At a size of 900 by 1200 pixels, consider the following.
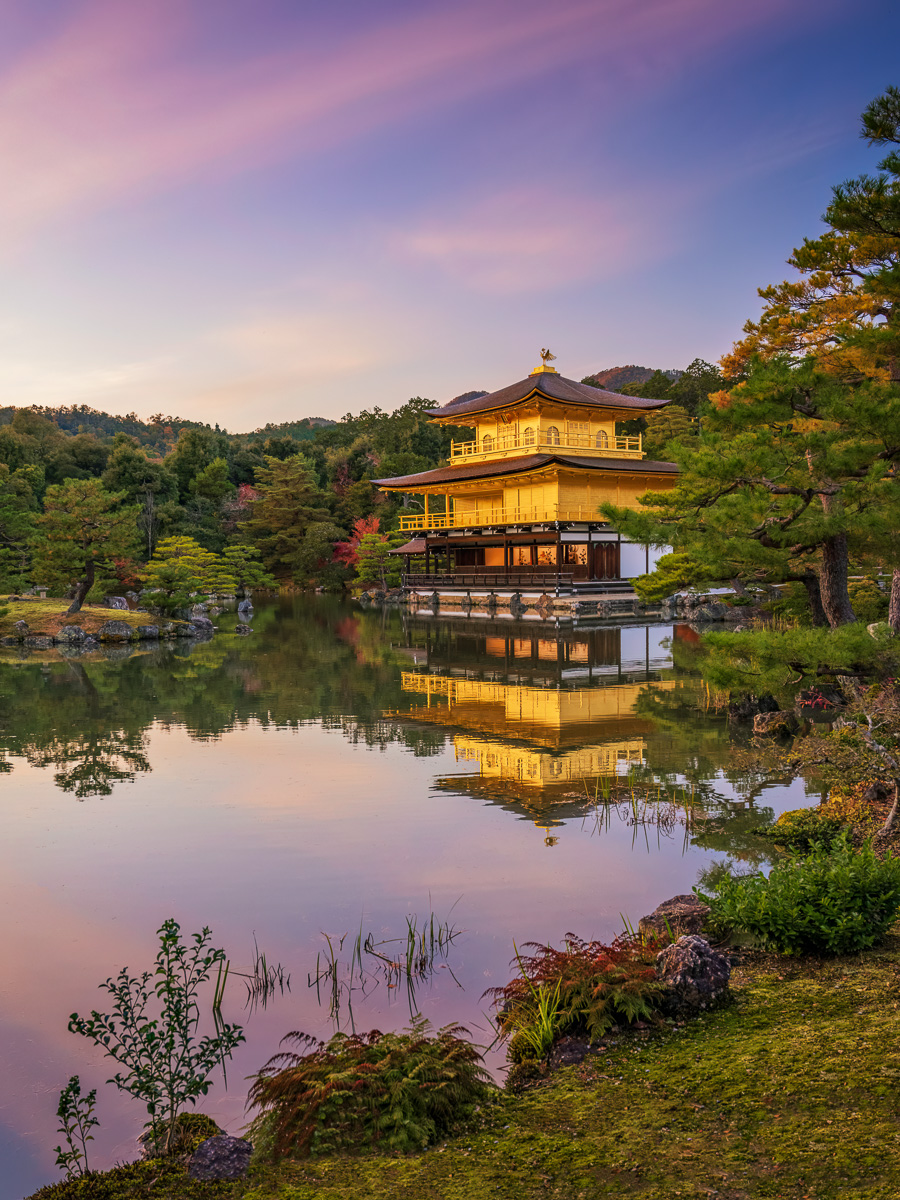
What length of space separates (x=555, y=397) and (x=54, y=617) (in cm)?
2000

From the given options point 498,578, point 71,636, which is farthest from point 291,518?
point 71,636

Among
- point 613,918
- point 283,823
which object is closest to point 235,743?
point 283,823

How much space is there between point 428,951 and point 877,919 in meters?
2.77

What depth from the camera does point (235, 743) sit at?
12.3 m

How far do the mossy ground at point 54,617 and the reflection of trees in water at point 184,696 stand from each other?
3.61m

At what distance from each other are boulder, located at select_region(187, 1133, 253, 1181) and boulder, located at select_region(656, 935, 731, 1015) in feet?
7.23

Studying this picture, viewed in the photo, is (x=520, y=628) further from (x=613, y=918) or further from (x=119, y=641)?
(x=613, y=918)

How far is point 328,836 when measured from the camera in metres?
8.05

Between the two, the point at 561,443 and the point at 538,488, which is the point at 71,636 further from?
the point at 561,443

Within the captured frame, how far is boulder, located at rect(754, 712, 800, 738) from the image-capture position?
38.6 feet

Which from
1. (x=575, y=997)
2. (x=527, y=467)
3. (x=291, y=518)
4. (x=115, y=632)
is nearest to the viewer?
(x=575, y=997)

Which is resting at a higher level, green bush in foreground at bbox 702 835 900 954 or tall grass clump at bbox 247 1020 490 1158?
green bush in foreground at bbox 702 835 900 954

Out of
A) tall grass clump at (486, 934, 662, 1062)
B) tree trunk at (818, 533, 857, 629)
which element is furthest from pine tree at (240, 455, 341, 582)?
tall grass clump at (486, 934, 662, 1062)

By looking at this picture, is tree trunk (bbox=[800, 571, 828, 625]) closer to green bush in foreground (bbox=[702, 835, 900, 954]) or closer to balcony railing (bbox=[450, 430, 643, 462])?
green bush in foreground (bbox=[702, 835, 900, 954])
